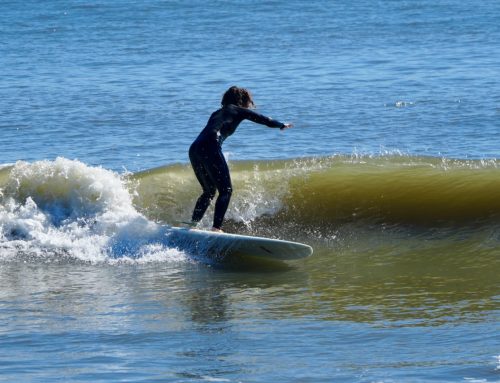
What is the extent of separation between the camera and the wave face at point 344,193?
12773 millimetres

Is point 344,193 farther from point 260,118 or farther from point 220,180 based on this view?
point 260,118

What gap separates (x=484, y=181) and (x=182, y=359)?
6679mm

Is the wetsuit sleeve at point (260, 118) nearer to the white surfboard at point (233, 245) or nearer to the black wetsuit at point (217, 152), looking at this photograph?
the black wetsuit at point (217, 152)

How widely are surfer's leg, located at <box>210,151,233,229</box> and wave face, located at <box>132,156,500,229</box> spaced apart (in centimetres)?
106

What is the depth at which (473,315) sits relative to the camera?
8844 millimetres

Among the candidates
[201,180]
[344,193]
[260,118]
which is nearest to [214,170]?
[201,180]

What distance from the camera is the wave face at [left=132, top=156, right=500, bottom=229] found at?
12.8 meters

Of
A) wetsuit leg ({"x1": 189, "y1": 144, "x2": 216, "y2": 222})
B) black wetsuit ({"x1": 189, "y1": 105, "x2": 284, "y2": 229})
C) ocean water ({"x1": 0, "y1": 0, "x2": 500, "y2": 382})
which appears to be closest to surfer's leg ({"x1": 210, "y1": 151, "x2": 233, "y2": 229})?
black wetsuit ({"x1": 189, "y1": 105, "x2": 284, "y2": 229})

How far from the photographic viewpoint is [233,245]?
11281 millimetres

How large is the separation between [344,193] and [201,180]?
91.4 inches

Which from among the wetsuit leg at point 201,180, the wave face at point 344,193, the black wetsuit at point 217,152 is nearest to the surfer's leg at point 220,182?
the black wetsuit at point 217,152

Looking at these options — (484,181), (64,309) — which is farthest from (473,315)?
(484,181)

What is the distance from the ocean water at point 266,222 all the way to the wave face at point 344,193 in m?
0.03

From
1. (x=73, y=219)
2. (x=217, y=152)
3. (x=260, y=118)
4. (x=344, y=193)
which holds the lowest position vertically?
(x=73, y=219)
